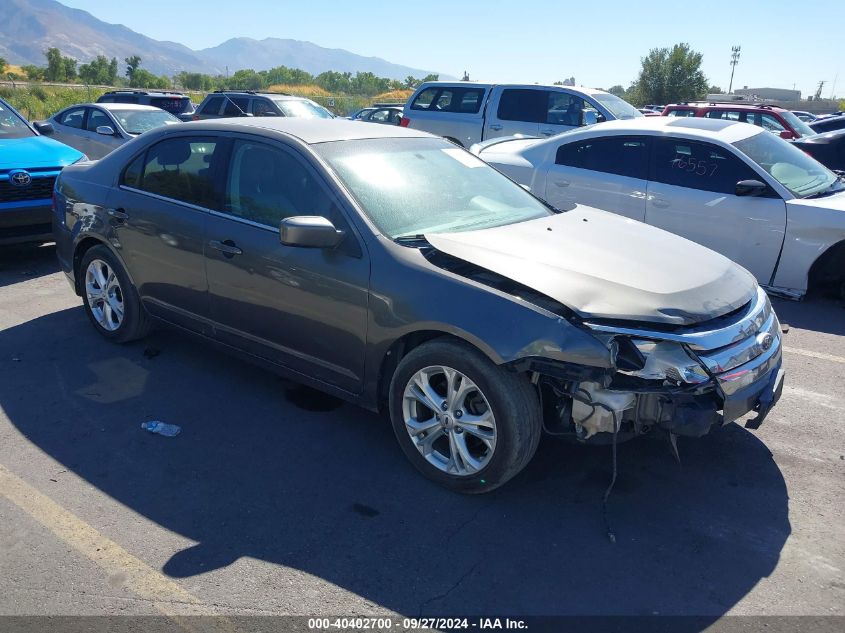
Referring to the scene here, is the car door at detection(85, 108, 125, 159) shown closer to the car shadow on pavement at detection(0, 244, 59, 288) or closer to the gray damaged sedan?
the car shadow on pavement at detection(0, 244, 59, 288)

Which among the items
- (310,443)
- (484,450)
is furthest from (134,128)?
(484,450)

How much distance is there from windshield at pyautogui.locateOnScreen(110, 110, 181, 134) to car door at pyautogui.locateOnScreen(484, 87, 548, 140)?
553 centimetres

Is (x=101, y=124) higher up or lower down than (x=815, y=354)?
higher up

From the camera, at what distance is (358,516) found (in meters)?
3.31

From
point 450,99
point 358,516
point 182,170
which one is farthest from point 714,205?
point 450,99

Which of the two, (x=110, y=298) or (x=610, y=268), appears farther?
(x=110, y=298)

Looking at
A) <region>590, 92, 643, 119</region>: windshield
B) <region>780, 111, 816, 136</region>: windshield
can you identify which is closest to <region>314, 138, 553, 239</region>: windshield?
Result: <region>590, 92, 643, 119</region>: windshield

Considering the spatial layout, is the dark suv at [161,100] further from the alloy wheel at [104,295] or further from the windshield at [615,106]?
the alloy wheel at [104,295]

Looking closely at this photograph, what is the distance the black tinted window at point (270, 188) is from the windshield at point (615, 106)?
28.5 ft

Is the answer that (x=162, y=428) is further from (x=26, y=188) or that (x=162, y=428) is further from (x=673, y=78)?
(x=673, y=78)

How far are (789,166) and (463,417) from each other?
5.38 metres

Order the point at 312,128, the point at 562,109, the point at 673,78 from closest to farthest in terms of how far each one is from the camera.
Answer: the point at 312,128, the point at 562,109, the point at 673,78

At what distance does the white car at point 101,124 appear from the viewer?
1216cm

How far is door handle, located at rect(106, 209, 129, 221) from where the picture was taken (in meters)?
4.92
